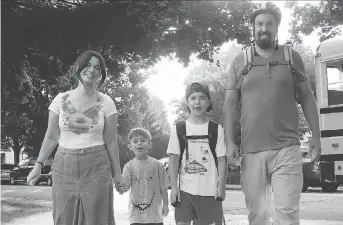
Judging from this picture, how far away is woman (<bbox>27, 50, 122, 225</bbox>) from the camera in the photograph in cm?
420

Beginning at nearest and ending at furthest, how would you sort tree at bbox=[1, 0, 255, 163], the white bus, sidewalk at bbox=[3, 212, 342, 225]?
sidewalk at bbox=[3, 212, 342, 225] → the white bus → tree at bbox=[1, 0, 255, 163]

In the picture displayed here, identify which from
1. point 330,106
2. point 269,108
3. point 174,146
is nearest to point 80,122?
point 174,146

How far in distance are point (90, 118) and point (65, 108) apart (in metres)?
0.23

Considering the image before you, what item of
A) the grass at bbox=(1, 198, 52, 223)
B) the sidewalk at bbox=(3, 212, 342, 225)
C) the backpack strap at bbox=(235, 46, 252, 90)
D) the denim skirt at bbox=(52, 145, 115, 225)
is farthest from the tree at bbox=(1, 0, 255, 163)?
the denim skirt at bbox=(52, 145, 115, 225)

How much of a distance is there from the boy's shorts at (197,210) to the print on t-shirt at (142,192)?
83 cm

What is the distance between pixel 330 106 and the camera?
11570 millimetres

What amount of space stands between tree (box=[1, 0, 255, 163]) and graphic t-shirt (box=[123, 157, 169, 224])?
8.41 m

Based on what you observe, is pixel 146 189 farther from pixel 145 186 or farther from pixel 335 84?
pixel 335 84

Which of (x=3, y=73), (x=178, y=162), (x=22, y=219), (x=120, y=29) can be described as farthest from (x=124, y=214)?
(x=178, y=162)

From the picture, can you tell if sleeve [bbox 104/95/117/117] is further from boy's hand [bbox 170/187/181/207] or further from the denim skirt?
boy's hand [bbox 170/187/181/207]

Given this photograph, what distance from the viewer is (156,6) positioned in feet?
44.6

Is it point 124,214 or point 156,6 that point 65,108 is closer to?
point 124,214

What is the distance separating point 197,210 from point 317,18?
653 inches

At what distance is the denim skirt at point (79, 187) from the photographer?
4.19 metres
